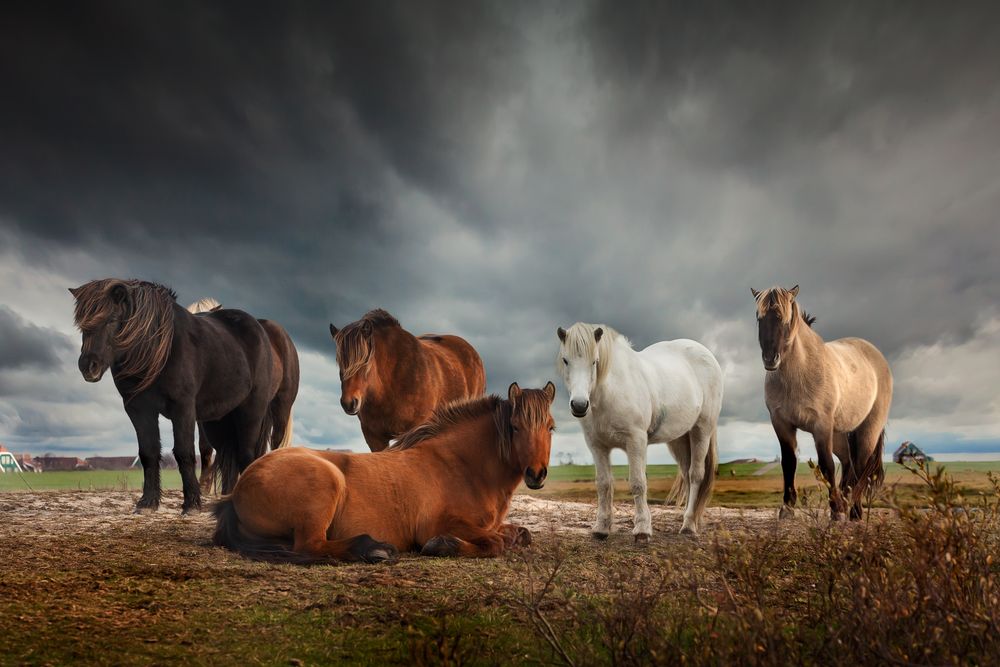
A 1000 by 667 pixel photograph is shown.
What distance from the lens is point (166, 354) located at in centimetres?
858

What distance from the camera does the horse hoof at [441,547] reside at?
559 centimetres

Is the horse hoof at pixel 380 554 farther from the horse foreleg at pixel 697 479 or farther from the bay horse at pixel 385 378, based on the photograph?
the horse foreleg at pixel 697 479

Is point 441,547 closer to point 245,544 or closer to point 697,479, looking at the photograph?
point 245,544

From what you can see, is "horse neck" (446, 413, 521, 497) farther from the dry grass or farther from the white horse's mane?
the white horse's mane

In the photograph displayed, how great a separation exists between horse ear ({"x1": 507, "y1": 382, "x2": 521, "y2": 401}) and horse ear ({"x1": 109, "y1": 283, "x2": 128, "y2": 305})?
5382 mm

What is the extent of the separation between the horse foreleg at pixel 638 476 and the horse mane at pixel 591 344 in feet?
2.44

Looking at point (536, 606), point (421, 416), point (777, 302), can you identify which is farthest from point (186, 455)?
point (777, 302)

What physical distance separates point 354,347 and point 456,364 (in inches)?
108

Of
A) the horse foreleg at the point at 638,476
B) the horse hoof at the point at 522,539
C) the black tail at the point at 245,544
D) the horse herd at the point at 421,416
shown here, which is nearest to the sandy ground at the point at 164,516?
the horse hoof at the point at 522,539

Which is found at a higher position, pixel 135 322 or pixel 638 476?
pixel 135 322

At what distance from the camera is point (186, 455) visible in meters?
8.73

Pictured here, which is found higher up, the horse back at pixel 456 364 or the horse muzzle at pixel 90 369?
the horse back at pixel 456 364

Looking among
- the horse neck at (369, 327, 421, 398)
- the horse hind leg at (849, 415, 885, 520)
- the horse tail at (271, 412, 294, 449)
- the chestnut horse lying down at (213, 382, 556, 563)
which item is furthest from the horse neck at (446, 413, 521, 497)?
the horse hind leg at (849, 415, 885, 520)

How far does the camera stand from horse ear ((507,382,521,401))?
239 inches
